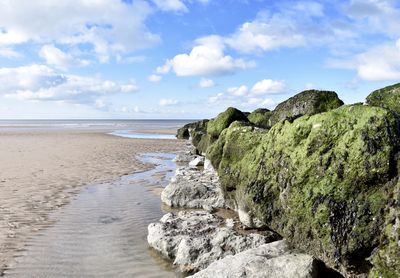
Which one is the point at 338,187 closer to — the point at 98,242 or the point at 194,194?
the point at 98,242

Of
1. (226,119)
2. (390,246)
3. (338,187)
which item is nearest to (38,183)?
(226,119)

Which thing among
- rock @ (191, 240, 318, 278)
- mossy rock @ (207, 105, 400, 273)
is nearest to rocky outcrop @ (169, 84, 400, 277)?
mossy rock @ (207, 105, 400, 273)

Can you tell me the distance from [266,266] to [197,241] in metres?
2.17

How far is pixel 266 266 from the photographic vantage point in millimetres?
6852

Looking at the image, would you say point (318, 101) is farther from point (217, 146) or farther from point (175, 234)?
point (175, 234)

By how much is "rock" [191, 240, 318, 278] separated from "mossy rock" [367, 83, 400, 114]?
3.89 metres

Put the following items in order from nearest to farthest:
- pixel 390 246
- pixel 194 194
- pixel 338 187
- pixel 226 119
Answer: pixel 390 246 < pixel 338 187 < pixel 194 194 < pixel 226 119

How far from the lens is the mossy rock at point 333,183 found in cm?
591

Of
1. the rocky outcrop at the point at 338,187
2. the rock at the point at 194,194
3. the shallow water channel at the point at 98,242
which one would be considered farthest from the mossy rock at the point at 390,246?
the rock at the point at 194,194

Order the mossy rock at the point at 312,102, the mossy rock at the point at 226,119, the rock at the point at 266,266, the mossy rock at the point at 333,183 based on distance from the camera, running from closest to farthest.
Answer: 1. the mossy rock at the point at 333,183
2. the rock at the point at 266,266
3. the mossy rock at the point at 312,102
4. the mossy rock at the point at 226,119

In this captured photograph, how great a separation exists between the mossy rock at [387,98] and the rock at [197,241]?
12.3ft

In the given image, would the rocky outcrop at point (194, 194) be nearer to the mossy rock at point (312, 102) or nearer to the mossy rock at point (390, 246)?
the mossy rock at point (312, 102)

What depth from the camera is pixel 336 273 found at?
6.77 meters

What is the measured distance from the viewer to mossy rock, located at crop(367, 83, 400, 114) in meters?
8.59
